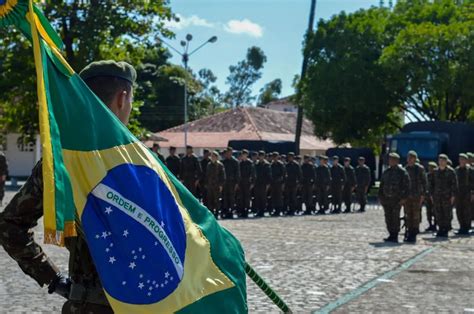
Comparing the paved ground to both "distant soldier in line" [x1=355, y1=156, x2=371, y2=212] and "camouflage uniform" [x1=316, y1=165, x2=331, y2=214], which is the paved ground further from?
"distant soldier in line" [x1=355, y1=156, x2=371, y2=212]

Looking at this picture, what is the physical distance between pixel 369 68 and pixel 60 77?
38.4m

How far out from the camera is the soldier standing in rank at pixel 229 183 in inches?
903

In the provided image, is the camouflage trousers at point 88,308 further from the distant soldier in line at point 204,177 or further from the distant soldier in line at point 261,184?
the distant soldier in line at point 261,184

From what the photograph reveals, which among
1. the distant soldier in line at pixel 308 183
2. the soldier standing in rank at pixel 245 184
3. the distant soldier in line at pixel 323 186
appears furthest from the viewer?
the distant soldier in line at pixel 323 186

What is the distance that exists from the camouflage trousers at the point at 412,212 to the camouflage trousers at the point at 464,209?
9.04 ft

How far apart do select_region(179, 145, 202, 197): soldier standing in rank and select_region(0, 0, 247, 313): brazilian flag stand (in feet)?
65.8

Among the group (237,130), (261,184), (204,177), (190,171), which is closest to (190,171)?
(190,171)

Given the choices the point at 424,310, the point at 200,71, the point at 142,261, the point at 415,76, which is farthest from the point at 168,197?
the point at 200,71

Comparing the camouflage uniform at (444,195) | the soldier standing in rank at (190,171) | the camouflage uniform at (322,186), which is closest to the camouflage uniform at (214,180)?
the soldier standing in rank at (190,171)

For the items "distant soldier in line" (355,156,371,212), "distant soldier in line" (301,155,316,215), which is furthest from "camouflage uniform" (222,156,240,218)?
"distant soldier in line" (355,156,371,212)

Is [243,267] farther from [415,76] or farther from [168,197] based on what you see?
[415,76]

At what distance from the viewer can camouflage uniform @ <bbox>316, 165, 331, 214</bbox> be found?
86.2 ft

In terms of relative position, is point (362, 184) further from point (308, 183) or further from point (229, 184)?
point (229, 184)

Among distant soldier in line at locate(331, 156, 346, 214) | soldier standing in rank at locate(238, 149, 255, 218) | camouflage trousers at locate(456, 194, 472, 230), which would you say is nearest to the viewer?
camouflage trousers at locate(456, 194, 472, 230)
